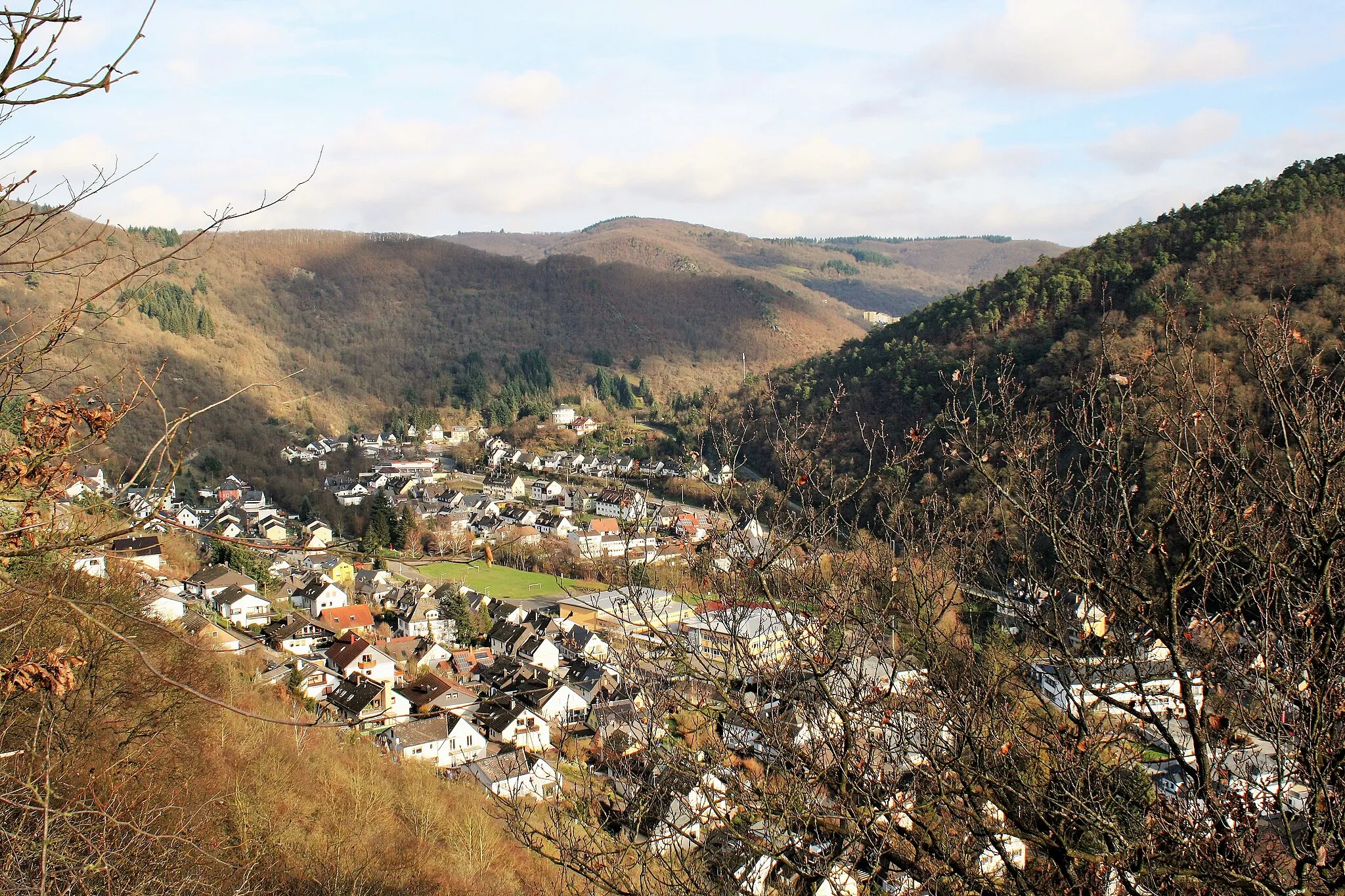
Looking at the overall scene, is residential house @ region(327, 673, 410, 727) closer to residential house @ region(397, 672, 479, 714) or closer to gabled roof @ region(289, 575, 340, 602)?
residential house @ region(397, 672, 479, 714)

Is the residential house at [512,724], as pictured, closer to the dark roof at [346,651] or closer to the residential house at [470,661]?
the residential house at [470,661]

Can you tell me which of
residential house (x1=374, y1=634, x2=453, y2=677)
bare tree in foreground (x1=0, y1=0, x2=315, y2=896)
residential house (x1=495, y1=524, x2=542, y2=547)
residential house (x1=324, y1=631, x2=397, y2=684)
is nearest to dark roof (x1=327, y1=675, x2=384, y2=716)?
residential house (x1=324, y1=631, x2=397, y2=684)

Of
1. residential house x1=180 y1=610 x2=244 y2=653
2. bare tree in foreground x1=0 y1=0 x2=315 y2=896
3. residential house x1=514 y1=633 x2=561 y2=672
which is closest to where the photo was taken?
bare tree in foreground x1=0 y1=0 x2=315 y2=896

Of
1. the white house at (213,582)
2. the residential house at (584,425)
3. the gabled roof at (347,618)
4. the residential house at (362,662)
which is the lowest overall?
the gabled roof at (347,618)

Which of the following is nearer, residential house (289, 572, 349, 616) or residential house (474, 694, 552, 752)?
residential house (474, 694, 552, 752)

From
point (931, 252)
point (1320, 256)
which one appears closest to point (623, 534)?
point (1320, 256)

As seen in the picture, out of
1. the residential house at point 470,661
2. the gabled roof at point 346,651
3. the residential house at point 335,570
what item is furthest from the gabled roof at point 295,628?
the residential house at point 470,661
